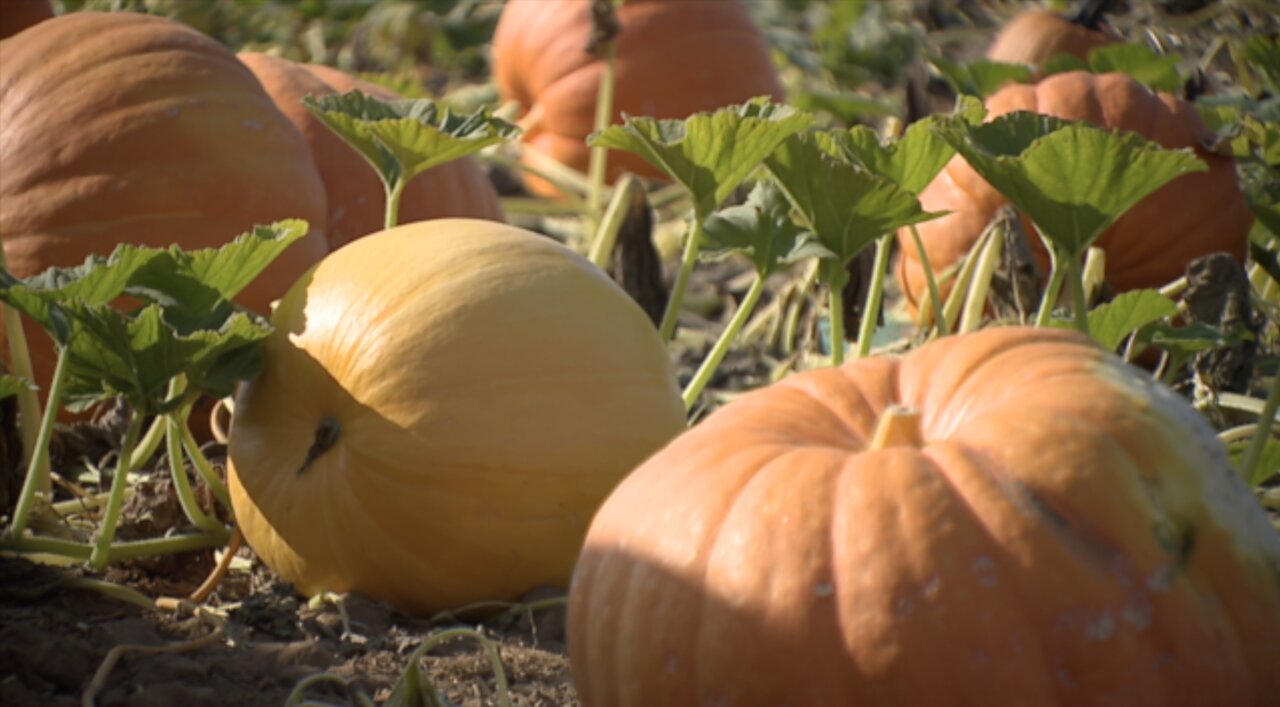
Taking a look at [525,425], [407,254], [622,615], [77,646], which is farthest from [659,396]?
[77,646]

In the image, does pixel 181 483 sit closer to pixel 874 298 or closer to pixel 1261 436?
pixel 874 298

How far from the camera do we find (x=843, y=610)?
1.45 meters

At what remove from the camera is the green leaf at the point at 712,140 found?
222 cm

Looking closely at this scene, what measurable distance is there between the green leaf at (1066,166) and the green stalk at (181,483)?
1122 millimetres

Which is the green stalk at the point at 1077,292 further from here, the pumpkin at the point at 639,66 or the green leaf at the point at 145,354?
the pumpkin at the point at 639,66

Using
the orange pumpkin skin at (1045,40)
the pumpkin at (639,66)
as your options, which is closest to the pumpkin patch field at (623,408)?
the orange pumpkin skin at (1045,40)

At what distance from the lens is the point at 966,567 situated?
143 cm

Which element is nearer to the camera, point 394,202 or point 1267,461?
point 1267,461

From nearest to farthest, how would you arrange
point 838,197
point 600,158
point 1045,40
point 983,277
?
point 838,197
point 983,277
point 600,158
point 1045,40

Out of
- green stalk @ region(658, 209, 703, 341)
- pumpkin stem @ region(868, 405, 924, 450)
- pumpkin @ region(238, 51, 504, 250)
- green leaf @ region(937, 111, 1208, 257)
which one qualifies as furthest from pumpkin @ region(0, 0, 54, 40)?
pumpkin stem @ region(868, 405, 924, 450)

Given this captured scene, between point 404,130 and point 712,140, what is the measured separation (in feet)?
1.46

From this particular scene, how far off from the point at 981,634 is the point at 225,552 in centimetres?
128

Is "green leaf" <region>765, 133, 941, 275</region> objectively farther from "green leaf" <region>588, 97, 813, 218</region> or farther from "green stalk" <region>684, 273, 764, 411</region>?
"green stalk" <region>684, 273, 764, 411</region>

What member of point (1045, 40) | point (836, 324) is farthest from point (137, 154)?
point (1045, 40)
